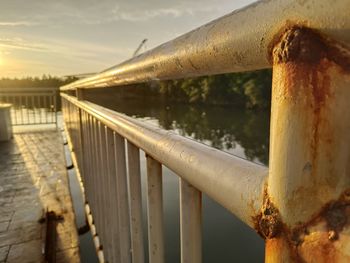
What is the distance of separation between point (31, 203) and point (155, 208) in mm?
2318

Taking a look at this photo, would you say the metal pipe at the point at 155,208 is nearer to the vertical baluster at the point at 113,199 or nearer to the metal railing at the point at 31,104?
the vertical baluster at the point at 113,199

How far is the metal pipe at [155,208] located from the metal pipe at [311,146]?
44cm

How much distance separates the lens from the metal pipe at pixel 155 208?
2.33 feet

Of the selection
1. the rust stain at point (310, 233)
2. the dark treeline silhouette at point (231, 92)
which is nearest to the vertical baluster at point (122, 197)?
the rust stain at point (310, 233)

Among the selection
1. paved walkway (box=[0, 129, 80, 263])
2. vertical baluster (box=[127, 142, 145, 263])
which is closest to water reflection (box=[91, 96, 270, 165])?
paved walkway (box=[0, 129, 80, 263])

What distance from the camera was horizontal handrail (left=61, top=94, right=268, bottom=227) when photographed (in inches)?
13.4

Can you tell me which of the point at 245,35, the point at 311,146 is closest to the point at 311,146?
the point at 311,146

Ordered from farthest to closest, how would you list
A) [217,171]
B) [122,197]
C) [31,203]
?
1. [31,203]
2. [122,197]
3. [217,171]

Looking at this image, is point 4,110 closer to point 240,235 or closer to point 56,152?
point 56,152

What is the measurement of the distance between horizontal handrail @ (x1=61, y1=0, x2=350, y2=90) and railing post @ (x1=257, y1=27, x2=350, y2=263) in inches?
0.5

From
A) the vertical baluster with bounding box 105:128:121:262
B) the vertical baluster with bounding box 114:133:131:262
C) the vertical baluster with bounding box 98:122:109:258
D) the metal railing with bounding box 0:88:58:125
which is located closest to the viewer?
the vertical baluster with bounding box 114:133:131:262

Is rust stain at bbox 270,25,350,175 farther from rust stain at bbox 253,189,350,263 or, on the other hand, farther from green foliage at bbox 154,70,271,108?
green foliage at bbox 154,70,271,108

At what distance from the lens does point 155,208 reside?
73 centimetres

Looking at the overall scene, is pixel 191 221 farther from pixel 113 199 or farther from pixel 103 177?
pixel 103 177
